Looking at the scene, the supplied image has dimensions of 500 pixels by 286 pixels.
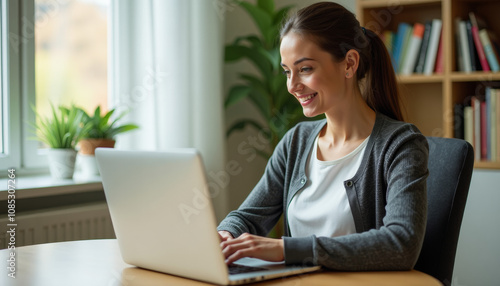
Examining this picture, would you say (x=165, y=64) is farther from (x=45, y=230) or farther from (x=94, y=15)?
(x=45, y=230)

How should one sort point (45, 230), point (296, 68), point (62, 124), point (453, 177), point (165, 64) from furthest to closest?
point (165, 64)
point (62, 124)
point (45, 230)
point (296, 68)
point (453, 177)

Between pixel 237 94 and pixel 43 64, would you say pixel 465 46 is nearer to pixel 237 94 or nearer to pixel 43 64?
pixel 237 94

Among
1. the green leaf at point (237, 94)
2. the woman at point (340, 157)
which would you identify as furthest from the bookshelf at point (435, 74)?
the woman at point (340, 157)

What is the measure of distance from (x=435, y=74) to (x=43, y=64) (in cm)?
164

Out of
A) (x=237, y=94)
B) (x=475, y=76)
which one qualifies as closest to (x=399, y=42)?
(x=475, y=76)

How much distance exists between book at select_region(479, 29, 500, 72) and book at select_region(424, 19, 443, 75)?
0.17 metres

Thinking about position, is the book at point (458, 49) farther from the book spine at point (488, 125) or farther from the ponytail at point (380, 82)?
the ponytail at point (380, 82)

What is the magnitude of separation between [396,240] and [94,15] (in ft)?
6.44

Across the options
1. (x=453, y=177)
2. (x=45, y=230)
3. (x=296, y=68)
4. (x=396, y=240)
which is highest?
(x=296, y=68)

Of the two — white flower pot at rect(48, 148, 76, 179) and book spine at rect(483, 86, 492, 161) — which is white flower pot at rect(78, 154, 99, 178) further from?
book spine at rect(483, 86, 492, 161)

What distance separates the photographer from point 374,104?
1.53 metres

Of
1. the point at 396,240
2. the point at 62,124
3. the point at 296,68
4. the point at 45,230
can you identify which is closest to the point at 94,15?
the point at 62,124

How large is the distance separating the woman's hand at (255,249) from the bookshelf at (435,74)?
135cm

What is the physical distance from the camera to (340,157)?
57.1 inches
